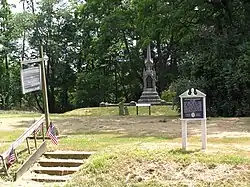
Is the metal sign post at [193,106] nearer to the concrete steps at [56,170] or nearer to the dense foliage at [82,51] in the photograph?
the concrete steps at [56,170]

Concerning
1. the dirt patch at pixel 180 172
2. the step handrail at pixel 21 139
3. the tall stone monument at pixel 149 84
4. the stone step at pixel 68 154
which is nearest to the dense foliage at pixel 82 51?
the tall stone monument at pixel 149 84

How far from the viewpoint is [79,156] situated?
26.3 feet

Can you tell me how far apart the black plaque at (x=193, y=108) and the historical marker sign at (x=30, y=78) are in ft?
12.0

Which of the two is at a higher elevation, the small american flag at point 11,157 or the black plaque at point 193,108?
the black plaque at point 193,108

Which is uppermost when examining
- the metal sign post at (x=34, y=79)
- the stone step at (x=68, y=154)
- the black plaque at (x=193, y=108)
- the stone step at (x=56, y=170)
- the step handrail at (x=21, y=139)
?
the metal sign post at (x=34, y=79)

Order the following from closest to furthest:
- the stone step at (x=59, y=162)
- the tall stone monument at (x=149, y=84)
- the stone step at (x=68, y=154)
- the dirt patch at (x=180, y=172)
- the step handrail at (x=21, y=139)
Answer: the dirt patch at (x=180, y=172)
the step handrail at (x=21, y=139)
the stone step at (x=59, y=162)
the stone step at (x=68, y=154)
the tall stone monument at (x=149, y=84)

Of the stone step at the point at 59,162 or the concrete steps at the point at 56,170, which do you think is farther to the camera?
the stone step at the point at 59,162

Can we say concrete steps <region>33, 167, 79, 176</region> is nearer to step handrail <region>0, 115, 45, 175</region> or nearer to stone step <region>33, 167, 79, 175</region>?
stone step <region>33, 167, 79, 175</region>

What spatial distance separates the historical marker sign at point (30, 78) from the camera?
30.3ft

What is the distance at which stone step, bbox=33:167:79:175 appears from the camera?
746cm

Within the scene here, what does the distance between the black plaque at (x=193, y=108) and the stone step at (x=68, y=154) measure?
6.35 feet

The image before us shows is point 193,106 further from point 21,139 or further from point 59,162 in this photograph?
point 21,139

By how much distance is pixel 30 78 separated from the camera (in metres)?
9.47

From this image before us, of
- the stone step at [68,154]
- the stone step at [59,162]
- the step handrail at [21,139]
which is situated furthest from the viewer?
the stone step at [68,154]
